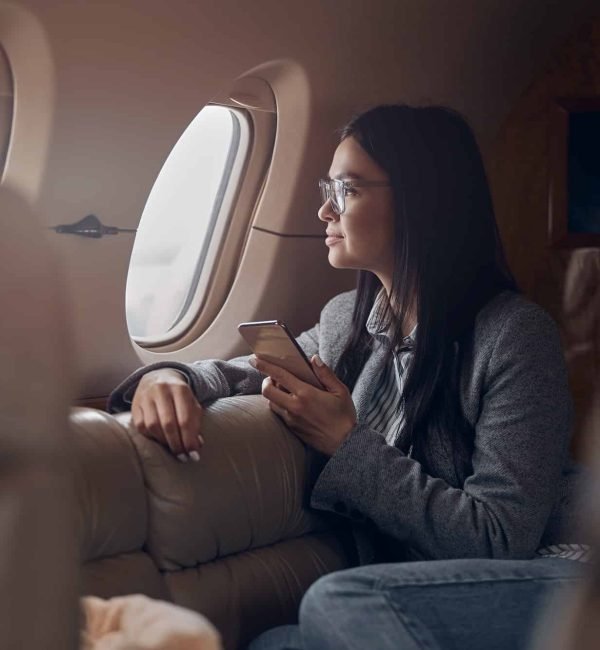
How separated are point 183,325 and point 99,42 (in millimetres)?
1157

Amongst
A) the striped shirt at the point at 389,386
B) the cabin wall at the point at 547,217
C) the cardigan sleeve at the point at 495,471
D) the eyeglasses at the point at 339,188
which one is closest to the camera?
the cardigan sleeve at the point at 495,471

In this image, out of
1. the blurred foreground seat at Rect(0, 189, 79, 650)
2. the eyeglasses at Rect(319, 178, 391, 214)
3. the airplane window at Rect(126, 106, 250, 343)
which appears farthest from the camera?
the airplane window at Rect(126, 106, 250, 343)

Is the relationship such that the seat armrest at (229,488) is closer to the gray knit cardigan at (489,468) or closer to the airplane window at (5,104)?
the gray knit cardigan at (489,468)

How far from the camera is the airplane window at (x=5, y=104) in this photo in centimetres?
258

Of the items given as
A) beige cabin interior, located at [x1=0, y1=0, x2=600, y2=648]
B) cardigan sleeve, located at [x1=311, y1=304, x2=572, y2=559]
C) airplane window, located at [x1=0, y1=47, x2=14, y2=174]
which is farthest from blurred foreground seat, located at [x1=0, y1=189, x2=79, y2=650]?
airplane window, located at [x1=0, y1=47, x2=14, y2=174]

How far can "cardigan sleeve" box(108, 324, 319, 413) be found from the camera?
94.0 inches

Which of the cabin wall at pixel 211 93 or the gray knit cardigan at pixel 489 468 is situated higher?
the cabin wall at pixel 211 93

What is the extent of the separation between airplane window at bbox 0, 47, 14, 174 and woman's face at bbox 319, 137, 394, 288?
31.4 inches

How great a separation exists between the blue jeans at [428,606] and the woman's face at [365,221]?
817 millimetres

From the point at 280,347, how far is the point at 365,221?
1.21 feet

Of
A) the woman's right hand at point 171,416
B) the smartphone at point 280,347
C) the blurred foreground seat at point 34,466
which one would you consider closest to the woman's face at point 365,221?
the smartphone at point 280,347

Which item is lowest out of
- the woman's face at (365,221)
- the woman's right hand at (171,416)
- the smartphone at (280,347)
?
the woman's right hand at (171,416)

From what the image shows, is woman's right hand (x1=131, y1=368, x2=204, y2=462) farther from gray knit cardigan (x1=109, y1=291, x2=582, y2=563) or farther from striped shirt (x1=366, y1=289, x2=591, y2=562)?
striped shirt (x1=366, y1=289, x2=591, y2=562)

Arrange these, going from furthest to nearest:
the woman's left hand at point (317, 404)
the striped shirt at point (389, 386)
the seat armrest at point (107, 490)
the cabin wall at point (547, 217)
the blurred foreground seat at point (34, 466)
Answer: the cabin wall at point (547, 217)
the striped shirt at point (389, 386)
the woman's left hand at point (317, 404)
the seat armrest at point (107, 490)
the blurred foreground seat at point (34, 466)
